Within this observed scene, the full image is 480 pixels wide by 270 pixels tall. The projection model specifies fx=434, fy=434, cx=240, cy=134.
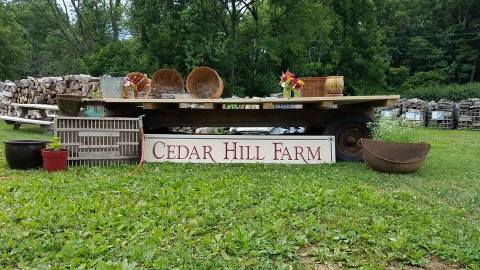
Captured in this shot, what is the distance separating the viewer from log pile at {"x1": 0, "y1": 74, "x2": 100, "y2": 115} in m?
12.0

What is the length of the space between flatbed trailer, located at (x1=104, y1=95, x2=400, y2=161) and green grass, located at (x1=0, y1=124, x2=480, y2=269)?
158 cm

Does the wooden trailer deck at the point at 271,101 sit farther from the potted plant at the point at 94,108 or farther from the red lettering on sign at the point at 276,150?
the red lettering on sign at the point at 276,150

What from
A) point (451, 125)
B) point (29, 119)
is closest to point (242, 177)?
point (29, 119)

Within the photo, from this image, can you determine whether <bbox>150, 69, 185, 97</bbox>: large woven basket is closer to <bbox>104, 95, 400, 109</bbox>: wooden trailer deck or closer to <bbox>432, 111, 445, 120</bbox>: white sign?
<bbox>104, 95, 400, 109</bbox>: wooden trailer deck

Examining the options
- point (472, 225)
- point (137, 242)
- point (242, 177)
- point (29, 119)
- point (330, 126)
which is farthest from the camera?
point (29, 119)

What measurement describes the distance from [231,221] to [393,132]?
11.7ft

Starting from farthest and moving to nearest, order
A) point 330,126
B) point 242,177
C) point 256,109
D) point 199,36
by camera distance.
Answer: point 199,36 < point 256,109 < point 330,126 < point 242,177

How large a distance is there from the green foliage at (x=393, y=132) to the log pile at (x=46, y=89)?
744cm

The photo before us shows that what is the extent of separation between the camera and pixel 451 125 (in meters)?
19.5

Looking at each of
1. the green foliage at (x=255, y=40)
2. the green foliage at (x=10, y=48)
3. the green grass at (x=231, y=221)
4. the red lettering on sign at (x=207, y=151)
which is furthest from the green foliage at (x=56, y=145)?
the green foliage at (x=10, y=48)

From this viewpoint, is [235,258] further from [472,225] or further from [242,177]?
[242,177]

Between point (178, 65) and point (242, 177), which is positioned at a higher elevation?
point (178, 65)

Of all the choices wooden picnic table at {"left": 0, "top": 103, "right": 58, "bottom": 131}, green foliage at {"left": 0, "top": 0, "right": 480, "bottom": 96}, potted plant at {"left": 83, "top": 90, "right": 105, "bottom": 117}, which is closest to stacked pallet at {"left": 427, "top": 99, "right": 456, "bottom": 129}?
green foliage at {"left": 0, "top": 0, "right": 480, "bottom": 96}

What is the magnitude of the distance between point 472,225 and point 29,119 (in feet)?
37.2
